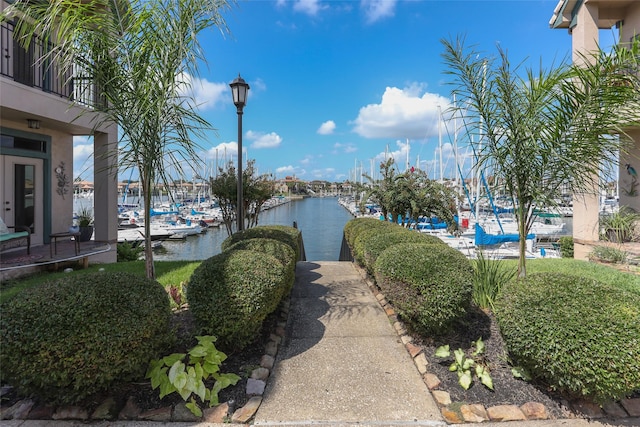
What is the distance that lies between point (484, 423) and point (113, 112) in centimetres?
504

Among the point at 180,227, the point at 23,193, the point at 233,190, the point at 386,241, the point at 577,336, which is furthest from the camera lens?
the point at 180,227

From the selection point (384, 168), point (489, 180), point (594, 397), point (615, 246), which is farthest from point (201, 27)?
point (615, 246)

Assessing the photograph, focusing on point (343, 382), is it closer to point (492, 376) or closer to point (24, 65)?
point (492, 376)

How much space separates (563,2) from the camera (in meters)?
9.03

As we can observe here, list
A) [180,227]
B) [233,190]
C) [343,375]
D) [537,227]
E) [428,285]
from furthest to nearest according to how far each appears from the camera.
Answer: [180,227], [537,227], [233,190], [428,285], [343,375]

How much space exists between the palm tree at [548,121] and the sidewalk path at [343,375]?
2280 mm

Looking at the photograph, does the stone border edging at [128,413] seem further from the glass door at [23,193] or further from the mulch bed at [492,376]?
the glass door at [23,193]

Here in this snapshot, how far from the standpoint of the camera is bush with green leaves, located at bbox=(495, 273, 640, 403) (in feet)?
7.65

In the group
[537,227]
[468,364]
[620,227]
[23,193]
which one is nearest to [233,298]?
[468,364]

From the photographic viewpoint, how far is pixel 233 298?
311 cm

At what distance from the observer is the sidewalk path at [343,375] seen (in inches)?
102

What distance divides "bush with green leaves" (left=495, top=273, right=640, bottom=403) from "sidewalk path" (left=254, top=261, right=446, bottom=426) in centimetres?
97

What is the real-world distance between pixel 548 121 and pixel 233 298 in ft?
14.2

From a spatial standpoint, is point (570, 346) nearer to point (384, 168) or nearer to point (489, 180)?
point (489, 180)
